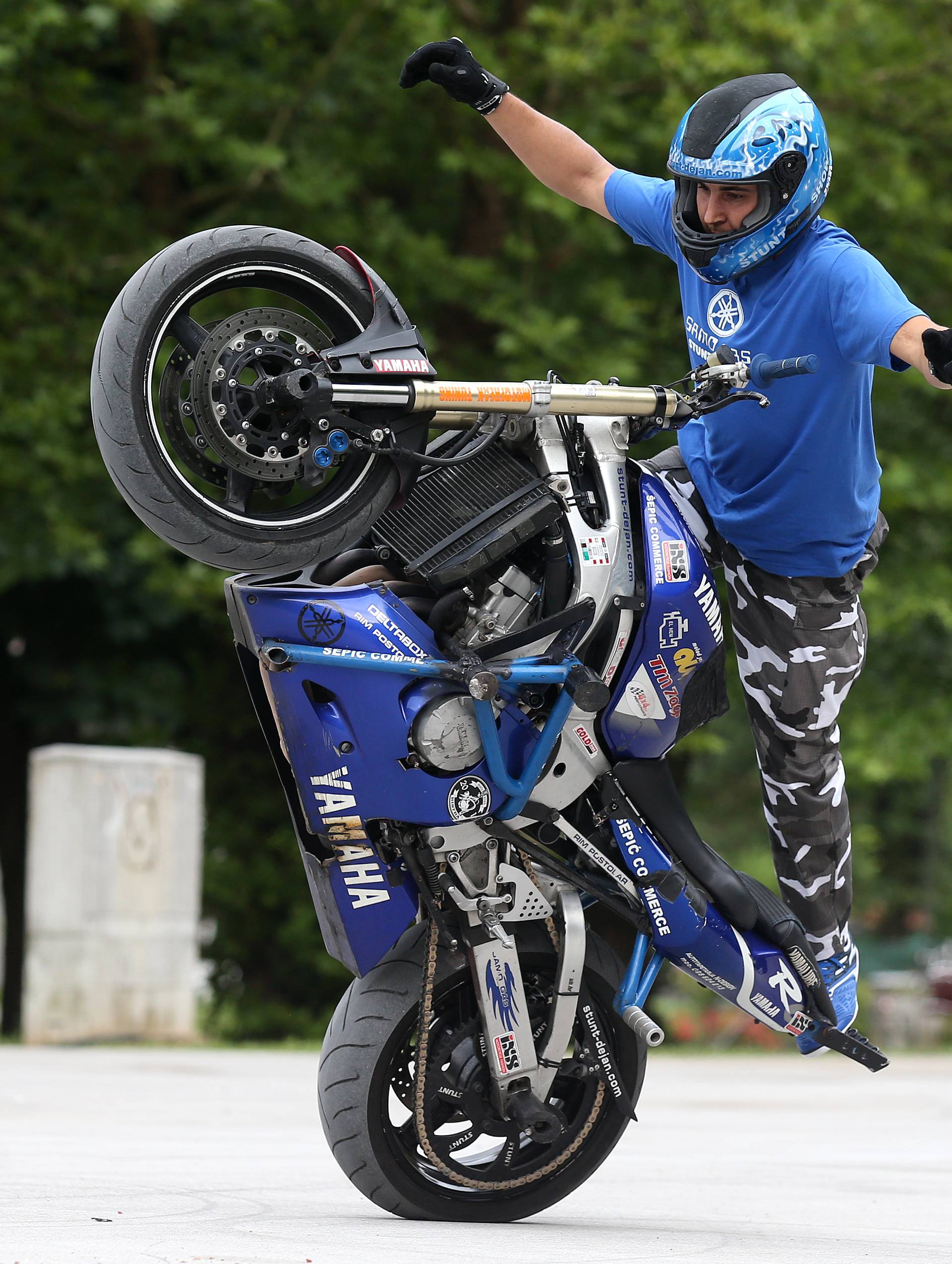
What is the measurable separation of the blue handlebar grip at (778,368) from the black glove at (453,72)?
1.02 m

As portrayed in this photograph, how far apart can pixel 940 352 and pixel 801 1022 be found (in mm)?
1656

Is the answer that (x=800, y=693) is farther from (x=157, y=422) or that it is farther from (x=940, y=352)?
(x=157, y=422)

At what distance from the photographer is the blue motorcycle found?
3.62m

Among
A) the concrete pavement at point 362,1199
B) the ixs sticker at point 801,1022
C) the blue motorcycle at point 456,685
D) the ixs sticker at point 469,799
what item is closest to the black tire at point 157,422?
the blue motorcycle at point 456,685

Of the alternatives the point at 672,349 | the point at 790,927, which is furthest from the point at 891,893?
the point at 790,927

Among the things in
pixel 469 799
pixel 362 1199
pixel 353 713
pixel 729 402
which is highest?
pixel 729 402

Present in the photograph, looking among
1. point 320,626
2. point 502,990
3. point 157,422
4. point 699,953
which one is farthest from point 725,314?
point 502,990

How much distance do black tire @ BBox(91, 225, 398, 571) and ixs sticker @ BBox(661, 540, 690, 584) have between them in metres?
0.67

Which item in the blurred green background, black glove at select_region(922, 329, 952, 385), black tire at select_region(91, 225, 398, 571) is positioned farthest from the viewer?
the blurred green background

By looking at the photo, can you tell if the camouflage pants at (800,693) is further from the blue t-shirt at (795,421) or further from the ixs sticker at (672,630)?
the ixs sticker at (672,630)

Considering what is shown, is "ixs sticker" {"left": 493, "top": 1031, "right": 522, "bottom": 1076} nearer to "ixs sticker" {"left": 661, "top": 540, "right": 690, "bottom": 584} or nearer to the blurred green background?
"ixs sticker" {"left": 661, "top": 540, "right": 690, "bottom": 584}

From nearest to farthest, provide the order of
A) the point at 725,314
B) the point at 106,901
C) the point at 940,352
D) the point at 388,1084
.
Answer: the point at 940,352 < the point at 388,1084 < the point at 725,314 < the point at 106,901

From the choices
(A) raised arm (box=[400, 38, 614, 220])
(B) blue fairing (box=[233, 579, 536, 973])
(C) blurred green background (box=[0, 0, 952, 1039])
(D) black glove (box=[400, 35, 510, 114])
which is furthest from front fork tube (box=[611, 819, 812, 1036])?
(C) blurred green background (box=[0, 0, 952, 1039])

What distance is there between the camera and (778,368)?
3676 mm
